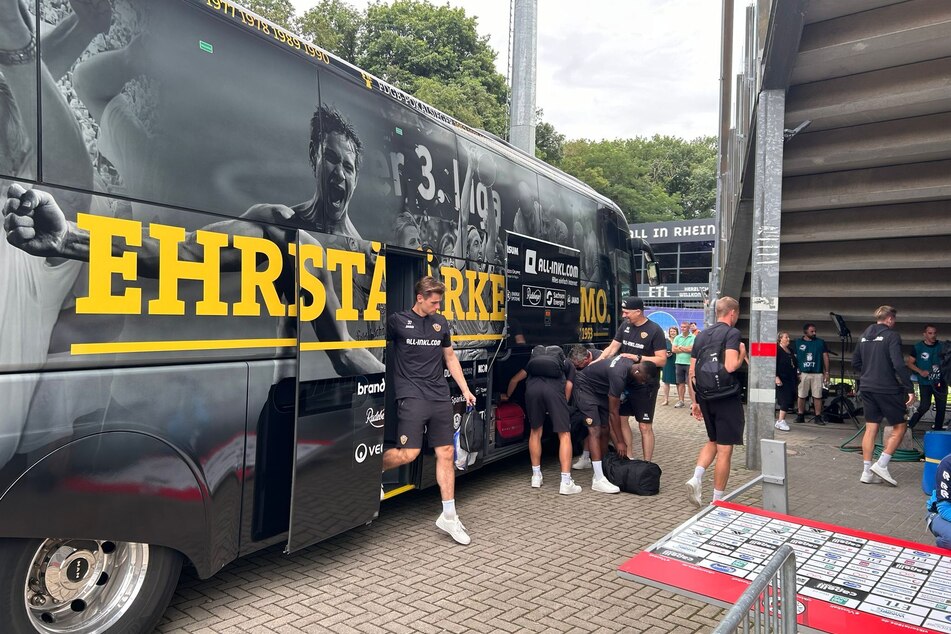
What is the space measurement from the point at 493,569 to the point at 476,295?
2.42 metres

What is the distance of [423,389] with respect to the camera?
4.88m

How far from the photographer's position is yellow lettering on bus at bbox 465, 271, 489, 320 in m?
5.84

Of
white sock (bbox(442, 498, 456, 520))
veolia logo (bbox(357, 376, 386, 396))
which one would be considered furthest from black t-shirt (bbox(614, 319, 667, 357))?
veolia logo (bbox(357, 376, 386, 396))

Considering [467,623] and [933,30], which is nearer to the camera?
[467,623]

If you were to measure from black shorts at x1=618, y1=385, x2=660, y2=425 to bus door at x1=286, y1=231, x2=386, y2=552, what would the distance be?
3303mm

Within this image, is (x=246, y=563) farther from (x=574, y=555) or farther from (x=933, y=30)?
(x=933, y=30)

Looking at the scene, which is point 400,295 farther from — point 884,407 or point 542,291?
point 884,407

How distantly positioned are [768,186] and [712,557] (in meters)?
5.34

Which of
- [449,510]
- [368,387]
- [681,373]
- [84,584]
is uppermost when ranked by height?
[368,387]

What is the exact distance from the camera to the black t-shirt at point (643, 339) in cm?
686

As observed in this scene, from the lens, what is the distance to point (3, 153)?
105 inches

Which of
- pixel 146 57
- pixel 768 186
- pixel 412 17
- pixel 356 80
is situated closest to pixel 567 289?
pixel 768 186

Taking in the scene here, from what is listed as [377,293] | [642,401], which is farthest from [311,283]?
[642,401]

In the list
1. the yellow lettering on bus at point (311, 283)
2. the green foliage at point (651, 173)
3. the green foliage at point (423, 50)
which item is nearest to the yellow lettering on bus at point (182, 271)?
the yellow lettering on bus at point (311, 283)
